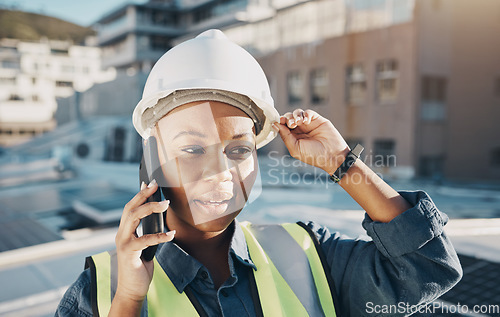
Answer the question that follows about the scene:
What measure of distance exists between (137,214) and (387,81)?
19497 millimetres

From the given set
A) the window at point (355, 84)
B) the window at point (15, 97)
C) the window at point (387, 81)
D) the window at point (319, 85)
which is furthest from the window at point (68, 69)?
the window at point (387, 81)

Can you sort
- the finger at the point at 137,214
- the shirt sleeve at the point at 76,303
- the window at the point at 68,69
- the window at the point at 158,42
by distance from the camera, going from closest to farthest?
the finger at the point at 137,214 < the shirt sleeve at the point at 76,303 < the window at the point at 158,42 < the window at the point at 68,69

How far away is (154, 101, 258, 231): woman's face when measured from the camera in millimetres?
1395

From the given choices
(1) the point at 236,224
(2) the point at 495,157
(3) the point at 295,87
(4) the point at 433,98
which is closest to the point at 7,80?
(3) the point at 295,87

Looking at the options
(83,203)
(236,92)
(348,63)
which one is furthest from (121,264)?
(348,63)

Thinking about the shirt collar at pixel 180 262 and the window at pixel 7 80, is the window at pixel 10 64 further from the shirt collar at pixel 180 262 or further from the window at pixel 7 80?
the shirt collar at pixel 180 262

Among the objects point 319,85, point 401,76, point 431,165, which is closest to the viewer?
point 401,76

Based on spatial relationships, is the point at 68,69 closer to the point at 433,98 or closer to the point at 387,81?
the point at 387,81

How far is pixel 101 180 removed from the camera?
13117 millimetres

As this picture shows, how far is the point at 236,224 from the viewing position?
1.64 meters

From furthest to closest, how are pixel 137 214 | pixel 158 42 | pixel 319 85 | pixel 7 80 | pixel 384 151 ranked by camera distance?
pixel 7 80 < pixel 158 42 < pixel 319 85 < pixel 384 151 < pixel 137 214

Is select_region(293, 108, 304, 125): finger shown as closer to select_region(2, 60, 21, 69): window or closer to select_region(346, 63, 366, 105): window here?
select_region(346, 63, 366, 105): window

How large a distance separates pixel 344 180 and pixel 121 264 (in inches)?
35.9

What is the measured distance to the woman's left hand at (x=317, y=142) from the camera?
1.61m
